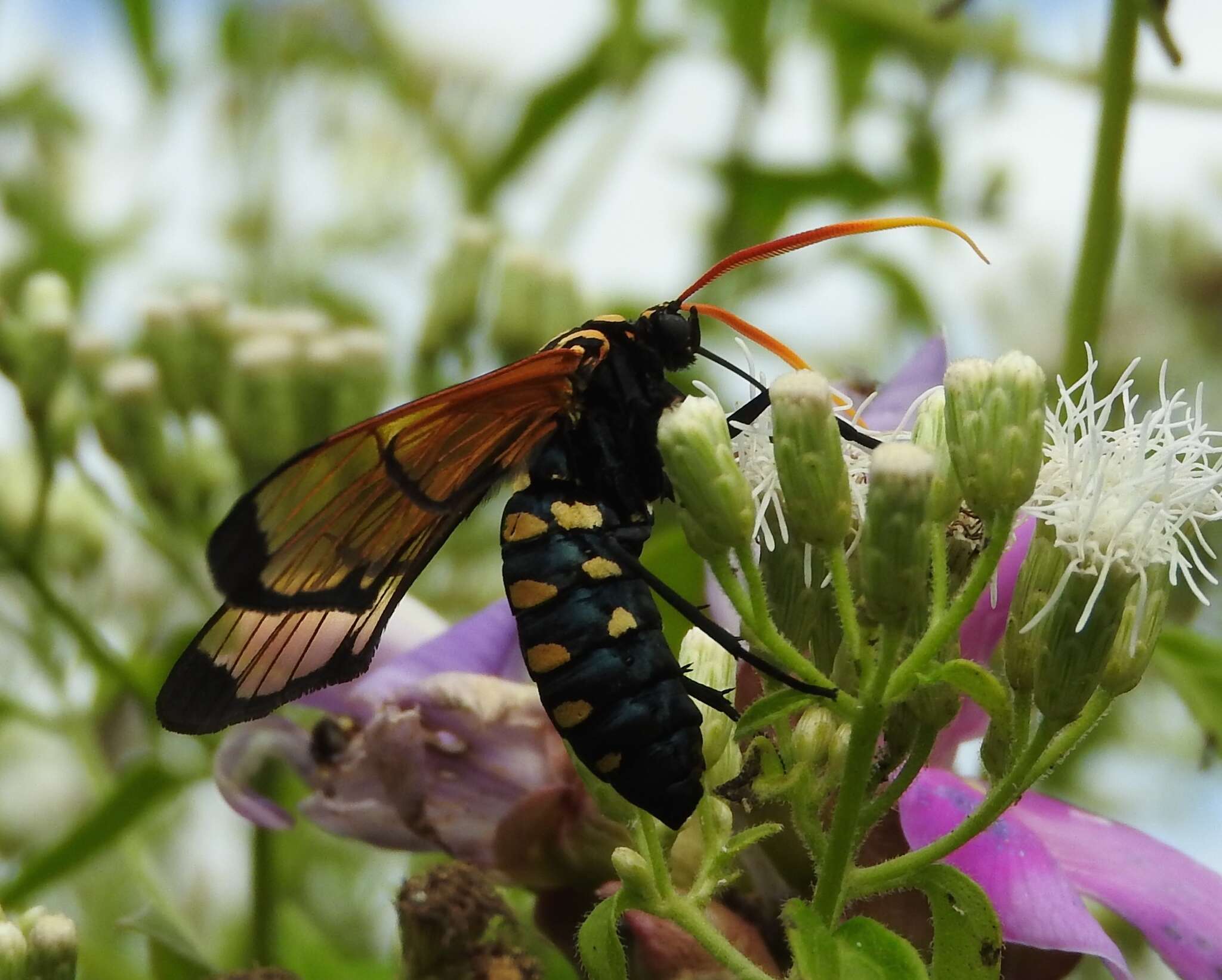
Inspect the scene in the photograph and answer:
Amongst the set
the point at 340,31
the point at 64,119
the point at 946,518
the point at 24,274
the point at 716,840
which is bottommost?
the point at 716,840

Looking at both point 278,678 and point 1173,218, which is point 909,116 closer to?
point 1173,218

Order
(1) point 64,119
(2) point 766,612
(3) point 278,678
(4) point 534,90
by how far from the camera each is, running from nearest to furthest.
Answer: (2) point 766,612 → (3) point 278,678 → (4) point 534,90 → (1) point 64,119

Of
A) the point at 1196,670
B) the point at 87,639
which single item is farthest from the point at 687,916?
the point at 87,639

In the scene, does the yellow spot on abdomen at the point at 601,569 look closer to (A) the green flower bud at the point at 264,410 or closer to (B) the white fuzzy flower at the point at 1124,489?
(B) the white fuzzy flower at the point at 1124,489

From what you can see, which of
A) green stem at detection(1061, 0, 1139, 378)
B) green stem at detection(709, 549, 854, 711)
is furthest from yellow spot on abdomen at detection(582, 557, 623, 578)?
green stem at detection(1061, 0, 1139, 378)

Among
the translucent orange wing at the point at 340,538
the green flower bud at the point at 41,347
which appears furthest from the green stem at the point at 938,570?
the green flower bud at the point at 41,347

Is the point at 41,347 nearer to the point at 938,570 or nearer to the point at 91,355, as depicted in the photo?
the point at 91,355

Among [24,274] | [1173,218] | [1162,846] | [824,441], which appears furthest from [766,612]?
[1173,218]
